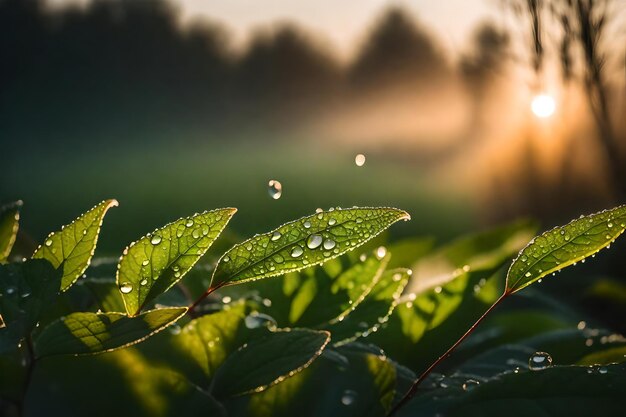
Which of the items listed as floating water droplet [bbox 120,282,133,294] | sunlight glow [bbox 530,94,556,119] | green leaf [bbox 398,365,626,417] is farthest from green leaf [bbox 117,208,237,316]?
sunlight glow [bbox 530,94,556,119]

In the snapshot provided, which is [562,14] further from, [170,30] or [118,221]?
[170,30]

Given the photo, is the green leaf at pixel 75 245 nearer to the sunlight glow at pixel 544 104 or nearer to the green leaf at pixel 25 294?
the green leaf at pixel 25 294

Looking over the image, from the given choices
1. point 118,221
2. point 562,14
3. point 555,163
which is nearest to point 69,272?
point 118,221

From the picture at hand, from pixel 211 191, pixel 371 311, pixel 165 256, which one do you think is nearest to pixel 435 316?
pixel 371 311

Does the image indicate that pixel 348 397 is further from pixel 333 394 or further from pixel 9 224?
pixel 9 224

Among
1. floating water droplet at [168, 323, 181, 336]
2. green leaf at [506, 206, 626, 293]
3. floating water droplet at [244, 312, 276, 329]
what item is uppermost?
green leaf at [506, 206, 626, 293]

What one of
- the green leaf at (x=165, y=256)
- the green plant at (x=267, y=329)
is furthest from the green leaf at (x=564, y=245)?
the green leaf at (x=165, y=256)

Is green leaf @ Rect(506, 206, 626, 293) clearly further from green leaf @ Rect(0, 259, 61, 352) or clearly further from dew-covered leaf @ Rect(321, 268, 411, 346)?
green leaf @ Rect(0, 259, 61, 352)
